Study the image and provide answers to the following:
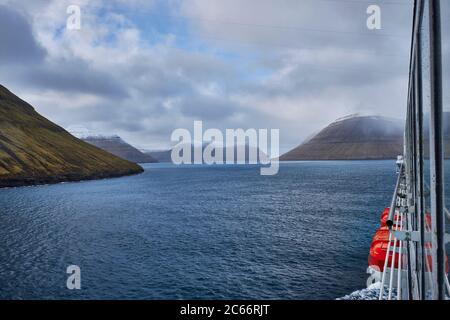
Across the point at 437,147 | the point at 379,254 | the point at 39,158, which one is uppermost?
the point at 39,158

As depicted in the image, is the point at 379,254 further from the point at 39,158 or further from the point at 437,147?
the point at 39,158

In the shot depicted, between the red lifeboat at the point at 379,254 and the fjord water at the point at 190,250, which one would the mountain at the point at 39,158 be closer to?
the fjord water at the point at 190,250

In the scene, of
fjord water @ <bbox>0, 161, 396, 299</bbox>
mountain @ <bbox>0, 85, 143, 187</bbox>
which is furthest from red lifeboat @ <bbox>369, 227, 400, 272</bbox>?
mountain @ <bbox>0, 85, 143, 187</bbox>

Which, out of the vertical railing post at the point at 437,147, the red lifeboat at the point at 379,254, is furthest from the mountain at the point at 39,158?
the vertical railing post at the point at 437,147

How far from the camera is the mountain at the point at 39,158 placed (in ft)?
427

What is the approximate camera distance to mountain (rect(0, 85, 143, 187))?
427 ft

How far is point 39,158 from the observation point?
148 meters

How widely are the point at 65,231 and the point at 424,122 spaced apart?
2271 inches

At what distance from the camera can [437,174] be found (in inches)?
145

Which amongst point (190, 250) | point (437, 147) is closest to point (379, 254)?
point (190, 250)

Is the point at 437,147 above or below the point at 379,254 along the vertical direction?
above

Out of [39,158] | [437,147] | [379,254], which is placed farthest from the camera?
[39,158]
